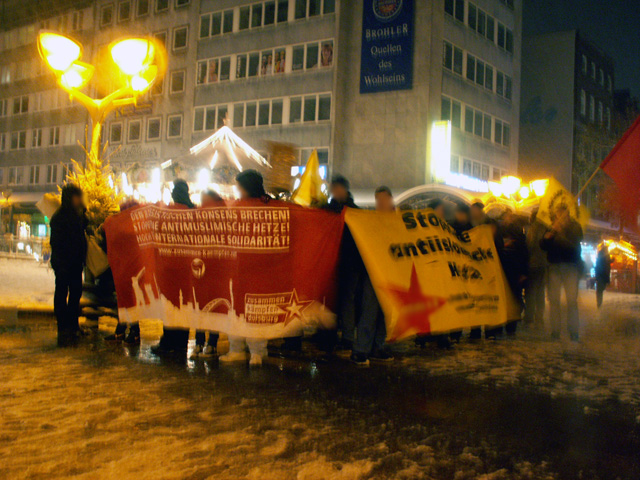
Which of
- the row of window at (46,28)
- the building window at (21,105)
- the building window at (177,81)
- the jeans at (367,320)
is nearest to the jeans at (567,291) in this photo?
the jeans at (367,320)

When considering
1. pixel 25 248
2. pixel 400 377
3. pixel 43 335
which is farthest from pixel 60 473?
pixel 25 248

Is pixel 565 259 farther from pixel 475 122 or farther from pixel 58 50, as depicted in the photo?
pixel 475 122

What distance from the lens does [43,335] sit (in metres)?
7.32

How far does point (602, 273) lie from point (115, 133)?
3562 cm

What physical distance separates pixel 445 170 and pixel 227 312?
25239mm

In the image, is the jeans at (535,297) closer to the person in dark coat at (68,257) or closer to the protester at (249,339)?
the protester at (249,339)

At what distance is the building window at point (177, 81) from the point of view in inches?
1515

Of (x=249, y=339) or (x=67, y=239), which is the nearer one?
(x=249, y=339)

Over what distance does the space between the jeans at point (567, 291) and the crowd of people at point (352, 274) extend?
0.01m

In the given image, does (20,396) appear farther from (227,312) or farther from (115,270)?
(115,270)

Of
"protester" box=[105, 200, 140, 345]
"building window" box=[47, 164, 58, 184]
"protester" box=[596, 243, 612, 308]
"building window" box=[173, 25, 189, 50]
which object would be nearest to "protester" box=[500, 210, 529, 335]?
"protester" box=[105, 200, 140, 345]

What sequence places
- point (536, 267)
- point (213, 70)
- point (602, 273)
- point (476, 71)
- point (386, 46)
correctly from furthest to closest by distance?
point (213, 70) < point (476, 71) < point (386, 46) < point (602, 273) < point (536, 267)

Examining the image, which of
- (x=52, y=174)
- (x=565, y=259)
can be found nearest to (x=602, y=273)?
(x=565, y=259)

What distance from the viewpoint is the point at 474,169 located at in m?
33.2
